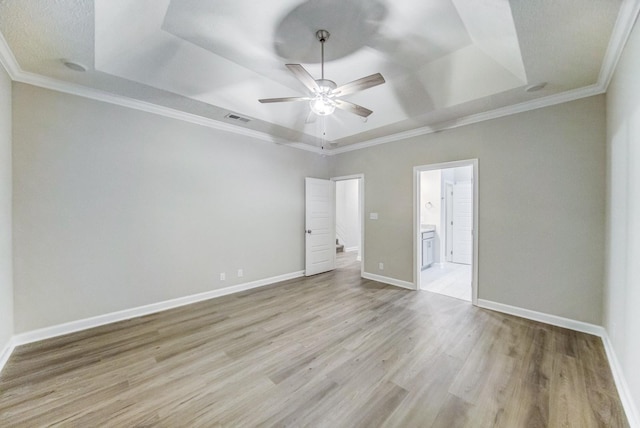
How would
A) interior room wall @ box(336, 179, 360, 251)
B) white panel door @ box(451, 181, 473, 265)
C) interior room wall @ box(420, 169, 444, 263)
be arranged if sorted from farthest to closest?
interior room wall @ box(336, 179, 360, 251), white panel door @ box(451, 181, 473, 265), interior room wall @ box(420, 169, 444, 263)

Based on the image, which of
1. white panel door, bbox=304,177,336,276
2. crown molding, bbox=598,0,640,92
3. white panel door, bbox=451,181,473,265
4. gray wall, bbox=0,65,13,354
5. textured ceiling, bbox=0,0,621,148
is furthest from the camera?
white panel door, bbox=451,181,473,265

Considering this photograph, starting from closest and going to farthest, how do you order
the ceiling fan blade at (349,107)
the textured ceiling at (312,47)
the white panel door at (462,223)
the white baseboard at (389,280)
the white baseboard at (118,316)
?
the textured ceiling at (312,47)
the ceiling fan blade at (349,107)
the white baseboard at (118,316)
the white baseboard at (389,280)
the white panel door at (462,223)

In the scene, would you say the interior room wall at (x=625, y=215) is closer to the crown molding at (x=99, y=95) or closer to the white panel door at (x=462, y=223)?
the white panel door at (x=462, y=223)

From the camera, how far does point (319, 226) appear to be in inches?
215

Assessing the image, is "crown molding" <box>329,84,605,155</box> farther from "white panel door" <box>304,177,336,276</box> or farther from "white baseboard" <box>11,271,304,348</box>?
"white baseboard" <box>11,271,304,348</box>

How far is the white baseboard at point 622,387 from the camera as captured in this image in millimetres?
1611

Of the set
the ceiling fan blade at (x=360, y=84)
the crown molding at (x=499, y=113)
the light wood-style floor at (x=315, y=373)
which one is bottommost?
the light wood-style floor at (x=315, y=373)

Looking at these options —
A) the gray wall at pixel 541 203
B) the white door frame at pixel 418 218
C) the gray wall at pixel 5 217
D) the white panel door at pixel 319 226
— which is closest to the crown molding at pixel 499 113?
the gray wall at pixel 541 203

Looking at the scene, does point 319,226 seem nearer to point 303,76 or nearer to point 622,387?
point 303,76

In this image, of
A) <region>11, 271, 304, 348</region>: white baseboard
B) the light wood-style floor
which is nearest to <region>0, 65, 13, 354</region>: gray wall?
<region>11, 271, 304, 348</region>: white baseboard

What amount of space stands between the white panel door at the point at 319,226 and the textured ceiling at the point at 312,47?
2229 millimetres

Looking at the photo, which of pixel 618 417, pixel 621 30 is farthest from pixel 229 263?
pixel 621 30

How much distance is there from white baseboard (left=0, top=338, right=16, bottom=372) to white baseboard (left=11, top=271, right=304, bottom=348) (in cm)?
4

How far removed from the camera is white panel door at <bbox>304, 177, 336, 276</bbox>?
17.2 feet
